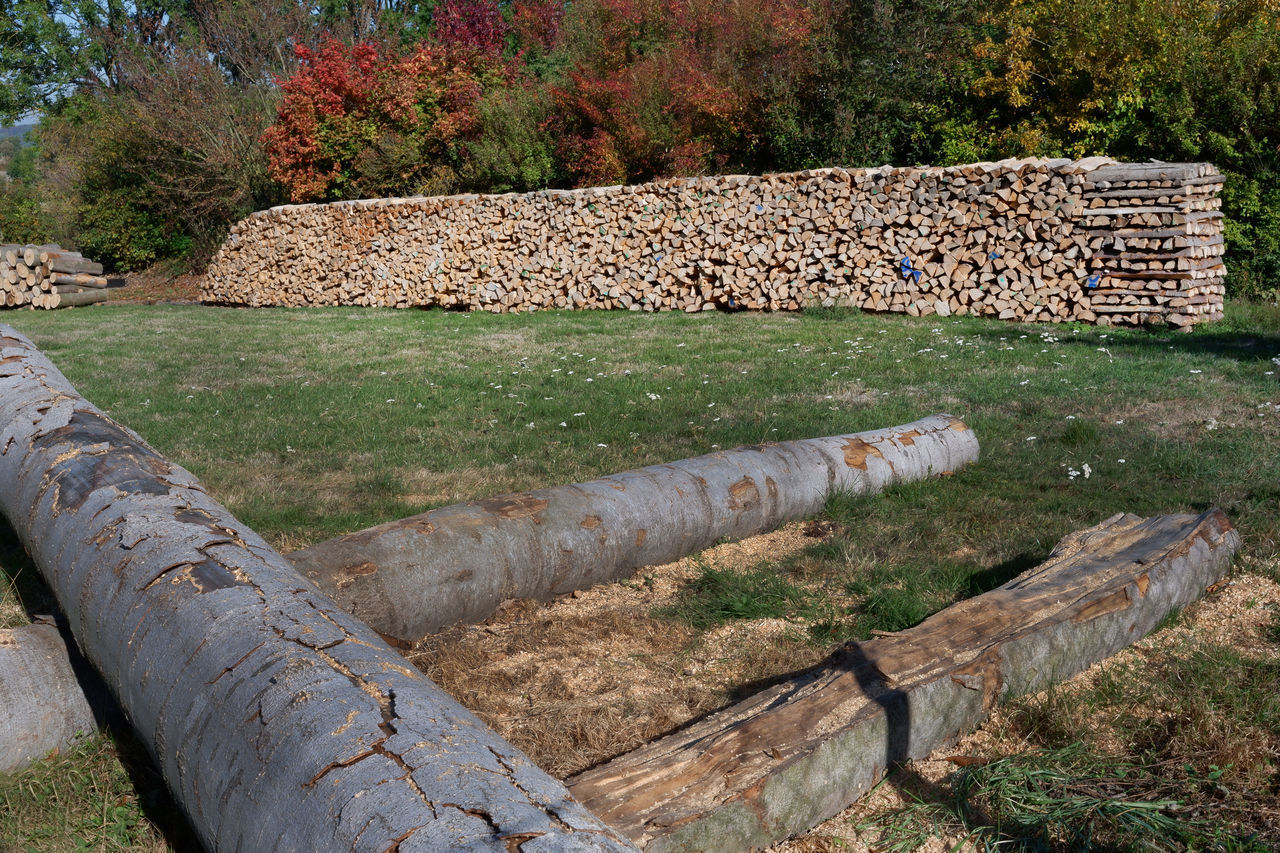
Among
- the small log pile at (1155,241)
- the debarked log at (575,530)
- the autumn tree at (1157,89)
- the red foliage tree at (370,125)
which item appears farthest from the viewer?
the red foliage tree at (370,125)

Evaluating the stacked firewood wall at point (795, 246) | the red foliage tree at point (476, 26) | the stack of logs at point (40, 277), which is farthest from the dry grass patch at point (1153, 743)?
the red foliage tree at point (476, 26)

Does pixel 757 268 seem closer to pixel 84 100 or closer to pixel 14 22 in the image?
pixel 84 100

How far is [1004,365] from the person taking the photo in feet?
24.2

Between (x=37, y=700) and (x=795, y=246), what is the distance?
9942 mm

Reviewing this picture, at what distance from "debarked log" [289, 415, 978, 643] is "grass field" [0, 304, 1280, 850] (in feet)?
0.73

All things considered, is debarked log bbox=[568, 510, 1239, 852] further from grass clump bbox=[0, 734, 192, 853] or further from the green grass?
grass clump bbox=[0, 734, 192, 853]

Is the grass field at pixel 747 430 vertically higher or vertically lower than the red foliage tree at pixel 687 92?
lower

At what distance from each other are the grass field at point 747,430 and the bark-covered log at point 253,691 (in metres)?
0.49

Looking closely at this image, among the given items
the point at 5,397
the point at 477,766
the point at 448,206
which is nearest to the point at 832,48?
the point at 448,206


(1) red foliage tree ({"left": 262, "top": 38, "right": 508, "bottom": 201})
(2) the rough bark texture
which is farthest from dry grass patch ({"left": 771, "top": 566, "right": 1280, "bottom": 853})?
(1) red foliage tree ({"left": 262, "top": 38, "right": 508, "bottom": 201})

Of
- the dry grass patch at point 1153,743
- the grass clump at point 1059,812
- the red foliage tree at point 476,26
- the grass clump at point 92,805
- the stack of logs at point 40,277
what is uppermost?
the red foliage tree at point 476,26

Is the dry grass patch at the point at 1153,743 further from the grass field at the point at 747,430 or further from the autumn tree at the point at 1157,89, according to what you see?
the autumn tree at the point at 1157,89

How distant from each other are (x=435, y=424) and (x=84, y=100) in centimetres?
2635

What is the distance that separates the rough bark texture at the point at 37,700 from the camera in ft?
8.48
